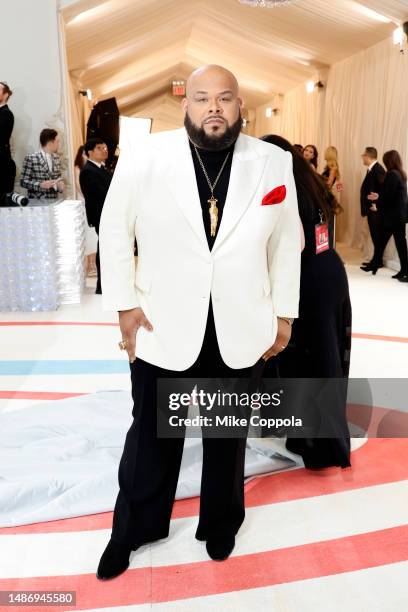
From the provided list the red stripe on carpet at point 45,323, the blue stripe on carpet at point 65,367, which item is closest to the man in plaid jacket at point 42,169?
the red stripe on carpet at point 45,323

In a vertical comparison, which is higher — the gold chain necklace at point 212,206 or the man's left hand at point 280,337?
the gold chain necklace at point 212,206

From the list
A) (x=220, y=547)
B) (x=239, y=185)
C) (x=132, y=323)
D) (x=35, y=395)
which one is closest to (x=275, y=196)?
(x=239, y=185)

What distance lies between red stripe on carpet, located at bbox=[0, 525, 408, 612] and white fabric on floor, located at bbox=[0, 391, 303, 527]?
14.9 inches

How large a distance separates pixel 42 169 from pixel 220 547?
15.5 ft

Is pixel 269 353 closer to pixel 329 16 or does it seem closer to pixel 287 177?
pixel 287 177

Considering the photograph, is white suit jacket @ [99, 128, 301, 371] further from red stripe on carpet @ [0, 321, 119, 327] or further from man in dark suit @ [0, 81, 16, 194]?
man in dark suit @ [0, 81, 16, 194]

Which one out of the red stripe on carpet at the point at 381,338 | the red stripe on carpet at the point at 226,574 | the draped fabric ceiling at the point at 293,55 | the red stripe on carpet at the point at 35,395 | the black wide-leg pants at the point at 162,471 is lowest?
the red stripe on carpet at the point at 381,338

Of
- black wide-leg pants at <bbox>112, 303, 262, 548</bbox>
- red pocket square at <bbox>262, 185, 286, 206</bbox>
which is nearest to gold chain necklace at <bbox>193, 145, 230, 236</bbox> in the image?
red pocket square at <bbox>262, 185, 286, 206</bbox>

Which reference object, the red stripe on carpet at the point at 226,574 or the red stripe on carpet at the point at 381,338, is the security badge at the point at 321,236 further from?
the red stripe on carpet at the point at 381,338

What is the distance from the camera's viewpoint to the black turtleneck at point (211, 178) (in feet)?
5.28

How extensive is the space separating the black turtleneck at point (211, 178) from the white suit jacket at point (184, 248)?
0.10 feet

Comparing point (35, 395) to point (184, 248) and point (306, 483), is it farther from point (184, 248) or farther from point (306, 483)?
point (184, 248)

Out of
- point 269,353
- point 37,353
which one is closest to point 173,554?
point 269,353

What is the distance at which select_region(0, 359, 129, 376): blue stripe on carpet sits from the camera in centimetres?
360
